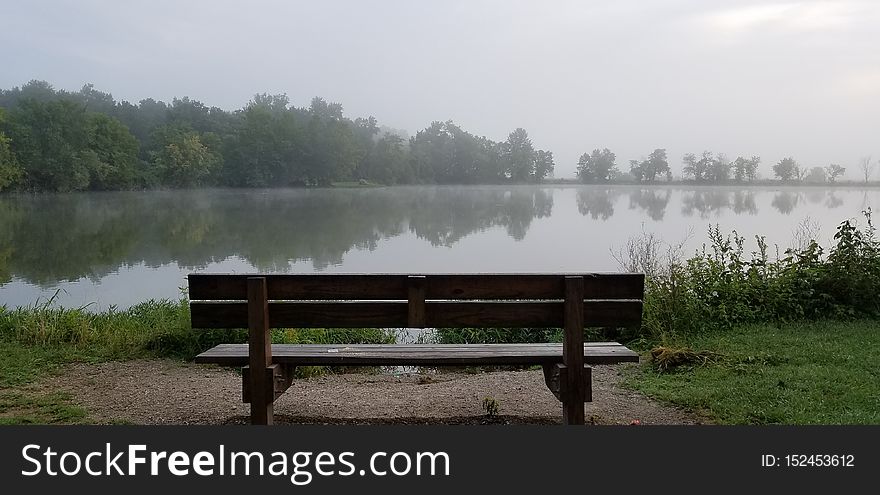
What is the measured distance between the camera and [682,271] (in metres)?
8.05

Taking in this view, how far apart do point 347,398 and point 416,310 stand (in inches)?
66.6

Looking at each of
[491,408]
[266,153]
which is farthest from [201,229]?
[266,153]

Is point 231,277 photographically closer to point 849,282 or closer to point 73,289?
point 849,282

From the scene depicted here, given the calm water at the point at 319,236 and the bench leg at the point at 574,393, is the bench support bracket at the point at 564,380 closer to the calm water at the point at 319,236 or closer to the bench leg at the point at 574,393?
the bench leg at the point at 574,393

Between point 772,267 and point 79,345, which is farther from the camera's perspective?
point 772,267

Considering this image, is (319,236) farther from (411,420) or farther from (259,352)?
(259,352)

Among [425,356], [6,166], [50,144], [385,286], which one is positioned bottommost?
[425,356]

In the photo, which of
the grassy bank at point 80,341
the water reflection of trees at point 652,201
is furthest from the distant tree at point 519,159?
the grassy bank at point 80,341

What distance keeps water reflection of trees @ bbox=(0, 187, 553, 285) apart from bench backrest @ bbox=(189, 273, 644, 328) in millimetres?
13459

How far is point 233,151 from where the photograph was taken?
59.0m

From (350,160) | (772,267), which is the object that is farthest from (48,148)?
(772,267)

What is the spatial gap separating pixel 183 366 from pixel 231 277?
9.93 ft

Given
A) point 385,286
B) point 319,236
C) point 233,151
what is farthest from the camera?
point 233,151

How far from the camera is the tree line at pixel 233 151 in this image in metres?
43.8
